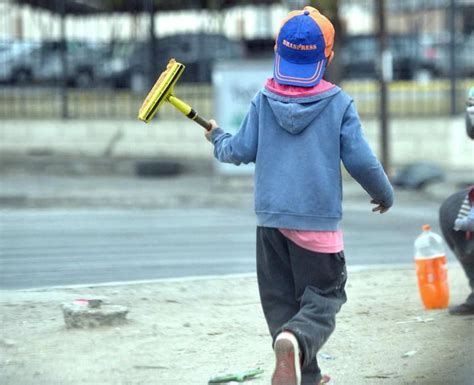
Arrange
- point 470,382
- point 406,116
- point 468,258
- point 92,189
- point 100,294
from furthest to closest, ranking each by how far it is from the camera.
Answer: point 406,116 → point 92,189 → point 100,294 → point 468,258 → point 470,382

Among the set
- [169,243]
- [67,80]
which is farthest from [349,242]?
[67,80]

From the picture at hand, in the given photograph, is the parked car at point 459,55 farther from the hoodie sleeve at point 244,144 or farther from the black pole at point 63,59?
the hoodie sleeve at point 244,144

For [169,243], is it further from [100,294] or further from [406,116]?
[406,116]

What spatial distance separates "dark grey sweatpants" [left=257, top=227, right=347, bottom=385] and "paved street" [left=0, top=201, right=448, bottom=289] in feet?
11.9

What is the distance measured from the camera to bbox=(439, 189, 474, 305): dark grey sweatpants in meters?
6.70

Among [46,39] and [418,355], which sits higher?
[46,39]

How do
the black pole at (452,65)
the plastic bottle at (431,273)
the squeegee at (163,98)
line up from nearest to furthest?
the squeegee at (163,98), the plastic bottle at (431,273), the black pole at (452,65)

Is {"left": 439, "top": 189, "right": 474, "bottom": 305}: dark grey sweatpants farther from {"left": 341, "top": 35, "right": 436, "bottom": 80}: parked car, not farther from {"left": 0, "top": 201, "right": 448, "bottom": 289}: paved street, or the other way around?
{"left": 341, "top": 35, "right": 436, "bottom": 80}: parked car

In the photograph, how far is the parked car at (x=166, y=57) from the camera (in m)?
19.3

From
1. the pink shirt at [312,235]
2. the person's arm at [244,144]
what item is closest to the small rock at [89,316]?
the person's arm at [244,144]

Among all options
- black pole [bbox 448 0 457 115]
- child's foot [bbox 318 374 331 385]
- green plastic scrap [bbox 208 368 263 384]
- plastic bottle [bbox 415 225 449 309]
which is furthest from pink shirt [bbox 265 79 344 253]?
black pole [bbox 448 0 457 115]

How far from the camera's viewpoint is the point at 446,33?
19297 millimetres

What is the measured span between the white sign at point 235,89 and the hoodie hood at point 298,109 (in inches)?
462

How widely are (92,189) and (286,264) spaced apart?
38.8ft
